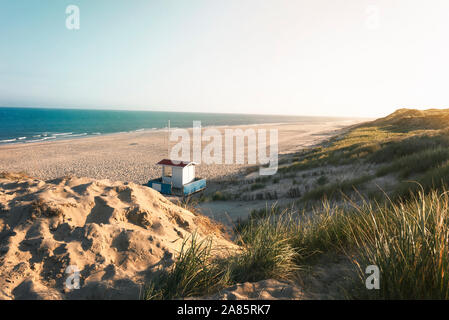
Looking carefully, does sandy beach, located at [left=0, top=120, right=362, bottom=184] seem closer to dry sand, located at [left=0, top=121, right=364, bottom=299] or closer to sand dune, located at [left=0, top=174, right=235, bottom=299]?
dry sand, located at [left=0, top=121, right=364, bottom=299]

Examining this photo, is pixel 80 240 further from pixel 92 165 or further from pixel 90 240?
pixel 92 165

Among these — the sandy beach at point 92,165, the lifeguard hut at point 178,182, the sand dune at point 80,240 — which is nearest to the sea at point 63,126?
the sandy beach at point 92,165

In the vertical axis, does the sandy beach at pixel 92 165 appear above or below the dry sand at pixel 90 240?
below

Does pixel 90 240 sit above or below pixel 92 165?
above

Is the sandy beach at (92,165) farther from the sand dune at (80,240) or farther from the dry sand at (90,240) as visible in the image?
the sand dune at (80,240)

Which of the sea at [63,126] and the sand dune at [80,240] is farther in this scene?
the sea at [63,126]

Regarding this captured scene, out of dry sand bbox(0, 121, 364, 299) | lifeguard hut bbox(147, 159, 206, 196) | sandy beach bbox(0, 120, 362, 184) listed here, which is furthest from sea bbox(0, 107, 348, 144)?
dry sand bbox(0, 121, 364, 299)

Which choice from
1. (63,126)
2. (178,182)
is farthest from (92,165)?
(63,126)

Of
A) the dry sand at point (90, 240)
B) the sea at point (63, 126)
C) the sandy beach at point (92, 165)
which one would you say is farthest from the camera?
the sea at point (63, 126)

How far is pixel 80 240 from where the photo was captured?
3365 mm

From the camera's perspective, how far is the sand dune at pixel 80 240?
8.89ft

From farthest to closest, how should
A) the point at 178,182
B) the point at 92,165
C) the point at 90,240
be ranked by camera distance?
the point at 92,165, the point at 178,182, the point at 90,240
